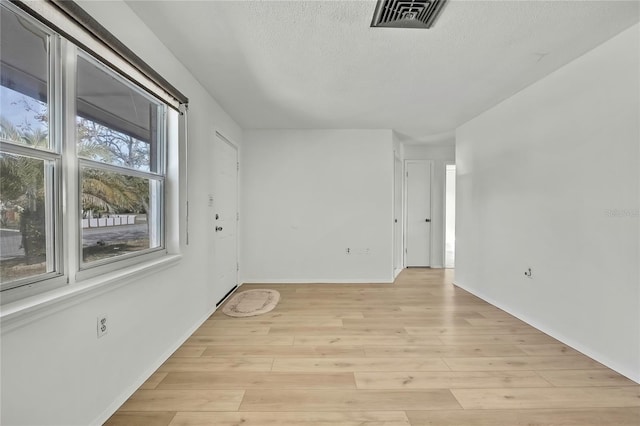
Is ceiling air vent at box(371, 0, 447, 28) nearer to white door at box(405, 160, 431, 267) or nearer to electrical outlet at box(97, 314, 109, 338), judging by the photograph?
electrical outlet at box(97, 314, 109, 338)

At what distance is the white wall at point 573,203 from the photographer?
1915 millimetres

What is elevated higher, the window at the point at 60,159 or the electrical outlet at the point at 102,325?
the window at the point at 60,159

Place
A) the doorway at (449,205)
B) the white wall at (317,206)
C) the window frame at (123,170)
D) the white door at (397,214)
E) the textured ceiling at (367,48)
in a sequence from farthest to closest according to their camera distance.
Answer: the doorway at (449,205) → the white door at (397,214) → the white wall at (317,206) → the textured ceiling at (367,48) → the window frame at (123,170)

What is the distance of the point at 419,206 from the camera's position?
5395 mm

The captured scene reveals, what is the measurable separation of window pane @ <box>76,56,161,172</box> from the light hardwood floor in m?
1.53

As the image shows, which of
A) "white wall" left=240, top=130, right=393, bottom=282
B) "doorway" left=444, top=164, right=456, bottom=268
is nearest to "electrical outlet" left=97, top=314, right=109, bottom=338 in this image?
"white wall" left=240, top=130, right=393, bottom=282

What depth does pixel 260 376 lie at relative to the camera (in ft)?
6.26

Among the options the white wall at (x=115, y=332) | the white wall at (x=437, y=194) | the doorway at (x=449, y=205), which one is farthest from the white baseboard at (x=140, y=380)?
the doorway at (x=449, y=205)

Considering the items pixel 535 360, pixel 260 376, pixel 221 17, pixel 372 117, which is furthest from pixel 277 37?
pixel 535 360

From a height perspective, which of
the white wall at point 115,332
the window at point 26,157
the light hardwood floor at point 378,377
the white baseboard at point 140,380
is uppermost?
the window at point 26,157

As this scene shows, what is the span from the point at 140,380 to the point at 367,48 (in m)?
2.86

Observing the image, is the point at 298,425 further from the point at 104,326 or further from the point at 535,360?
the point at 535,360

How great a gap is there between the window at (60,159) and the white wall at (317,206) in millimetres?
2406

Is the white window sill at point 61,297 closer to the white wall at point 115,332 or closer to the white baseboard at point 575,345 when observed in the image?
the white wall at point 115,332
